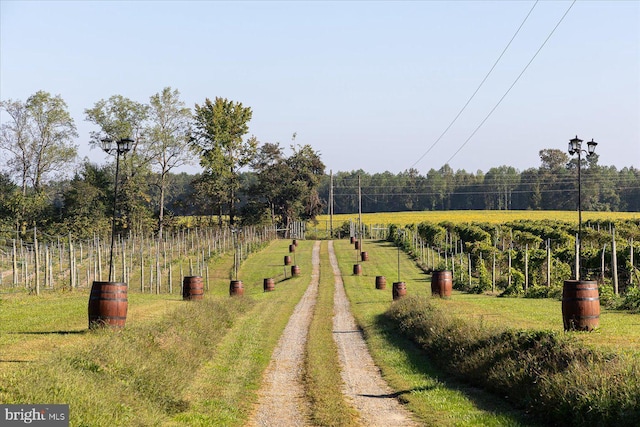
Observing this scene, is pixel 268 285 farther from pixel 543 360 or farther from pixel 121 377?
pixel 121 377

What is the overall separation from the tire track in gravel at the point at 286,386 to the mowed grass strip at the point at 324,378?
0.20 meters

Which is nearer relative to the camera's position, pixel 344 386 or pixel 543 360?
pixel 543 360

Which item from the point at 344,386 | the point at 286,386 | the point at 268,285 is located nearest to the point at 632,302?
the point at 344,386

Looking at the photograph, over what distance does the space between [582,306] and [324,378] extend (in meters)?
6.74

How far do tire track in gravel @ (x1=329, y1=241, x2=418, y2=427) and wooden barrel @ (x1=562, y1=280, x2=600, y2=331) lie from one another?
5.11 metres

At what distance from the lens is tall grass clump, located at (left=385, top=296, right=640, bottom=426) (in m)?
11.2

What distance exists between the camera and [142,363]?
47.3 ft

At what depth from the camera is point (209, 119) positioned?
101062 millimetres

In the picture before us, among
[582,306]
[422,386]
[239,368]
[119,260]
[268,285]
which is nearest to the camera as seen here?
[422,386]

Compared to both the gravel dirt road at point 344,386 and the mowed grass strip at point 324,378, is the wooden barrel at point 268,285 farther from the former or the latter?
the gravel dirt road at point 344,386

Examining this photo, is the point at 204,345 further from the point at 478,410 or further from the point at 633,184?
the point at 633,184

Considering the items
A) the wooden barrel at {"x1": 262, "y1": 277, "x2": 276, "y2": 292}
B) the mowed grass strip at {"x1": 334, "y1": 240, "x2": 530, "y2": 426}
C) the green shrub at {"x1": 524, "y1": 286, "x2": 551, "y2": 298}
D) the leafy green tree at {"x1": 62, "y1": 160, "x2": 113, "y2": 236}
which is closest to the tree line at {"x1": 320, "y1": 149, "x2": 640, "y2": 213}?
the leafy green tree at {"x1": 62, "y1": 160, "x2": 113, "y2": 236}

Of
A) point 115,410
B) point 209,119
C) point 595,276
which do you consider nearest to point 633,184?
point 209,119

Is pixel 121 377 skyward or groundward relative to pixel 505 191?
groundward
